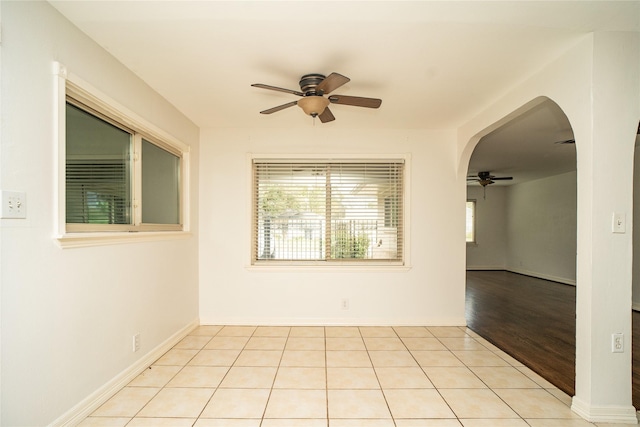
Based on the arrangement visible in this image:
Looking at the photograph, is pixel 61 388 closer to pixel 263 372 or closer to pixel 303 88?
pixel 263 372

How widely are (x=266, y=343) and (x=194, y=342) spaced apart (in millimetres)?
768

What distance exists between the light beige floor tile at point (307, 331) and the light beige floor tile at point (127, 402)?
1.54 metres

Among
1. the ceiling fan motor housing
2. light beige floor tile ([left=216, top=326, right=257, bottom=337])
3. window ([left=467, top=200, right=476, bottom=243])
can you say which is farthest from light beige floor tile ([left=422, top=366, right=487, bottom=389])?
window ([left=467, top=200, right=476, bottom=243])

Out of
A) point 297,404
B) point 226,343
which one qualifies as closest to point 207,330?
point 226,343

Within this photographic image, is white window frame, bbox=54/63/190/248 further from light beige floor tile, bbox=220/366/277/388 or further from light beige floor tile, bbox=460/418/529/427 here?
light beige floor tile, bbox=460/418/529/427

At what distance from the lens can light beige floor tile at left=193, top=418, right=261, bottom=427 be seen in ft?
6.17

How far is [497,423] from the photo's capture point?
1.92 m

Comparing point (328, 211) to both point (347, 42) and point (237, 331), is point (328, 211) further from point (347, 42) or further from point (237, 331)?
point (347, 42)

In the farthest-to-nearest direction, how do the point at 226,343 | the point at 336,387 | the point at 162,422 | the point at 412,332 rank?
1. the point at 412,332
2. the point at 226,343
3. the point at 336,387
4. the point at 162,422

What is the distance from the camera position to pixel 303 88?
2.41 metres

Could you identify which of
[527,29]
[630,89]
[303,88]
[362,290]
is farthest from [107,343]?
[630,89]

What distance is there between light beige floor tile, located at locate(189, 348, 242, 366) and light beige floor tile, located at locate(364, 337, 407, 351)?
1.35 metres

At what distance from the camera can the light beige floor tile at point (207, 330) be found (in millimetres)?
3469

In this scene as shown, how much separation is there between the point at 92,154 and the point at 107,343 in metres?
1.34
